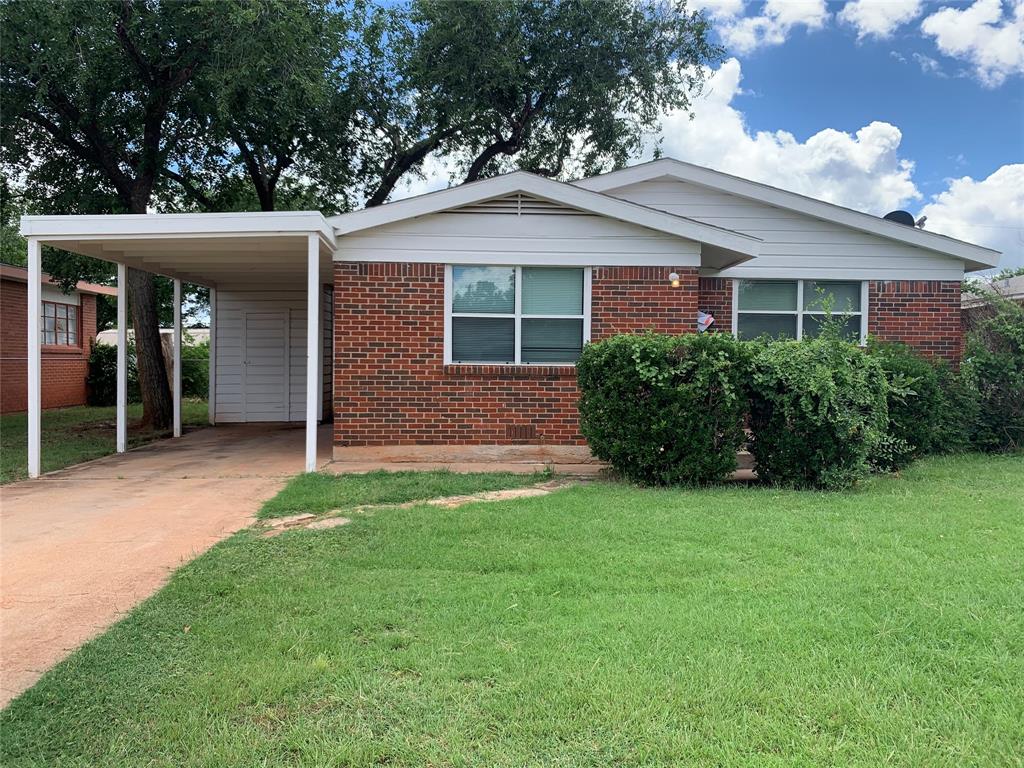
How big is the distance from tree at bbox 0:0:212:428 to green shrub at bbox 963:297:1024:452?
41.5ft

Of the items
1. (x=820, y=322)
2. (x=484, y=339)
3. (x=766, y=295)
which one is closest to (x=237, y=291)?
(x=484, y=339)

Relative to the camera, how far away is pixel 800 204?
1006cm

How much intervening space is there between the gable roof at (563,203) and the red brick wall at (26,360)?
11536mm

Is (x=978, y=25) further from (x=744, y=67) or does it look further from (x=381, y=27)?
(x=381, y=27)

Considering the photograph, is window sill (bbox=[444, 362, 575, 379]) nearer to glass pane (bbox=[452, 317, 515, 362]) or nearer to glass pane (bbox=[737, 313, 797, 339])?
glass pane (bbox=[452, 317, 515, 362])

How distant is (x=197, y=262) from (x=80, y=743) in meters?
9.24

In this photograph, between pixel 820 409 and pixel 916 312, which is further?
pixel 916 312

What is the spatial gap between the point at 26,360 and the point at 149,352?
7.46 m

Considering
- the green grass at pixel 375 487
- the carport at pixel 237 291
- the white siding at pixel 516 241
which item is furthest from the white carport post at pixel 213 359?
the green grass at pixel 375 487

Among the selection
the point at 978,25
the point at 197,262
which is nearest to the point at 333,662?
the point at 197,262

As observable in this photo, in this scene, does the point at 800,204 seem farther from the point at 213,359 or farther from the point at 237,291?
the point at 213,359

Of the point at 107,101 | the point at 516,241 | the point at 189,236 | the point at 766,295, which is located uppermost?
the point at 107,101

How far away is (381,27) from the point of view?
48.4 ft

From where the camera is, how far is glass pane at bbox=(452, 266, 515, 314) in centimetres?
854
